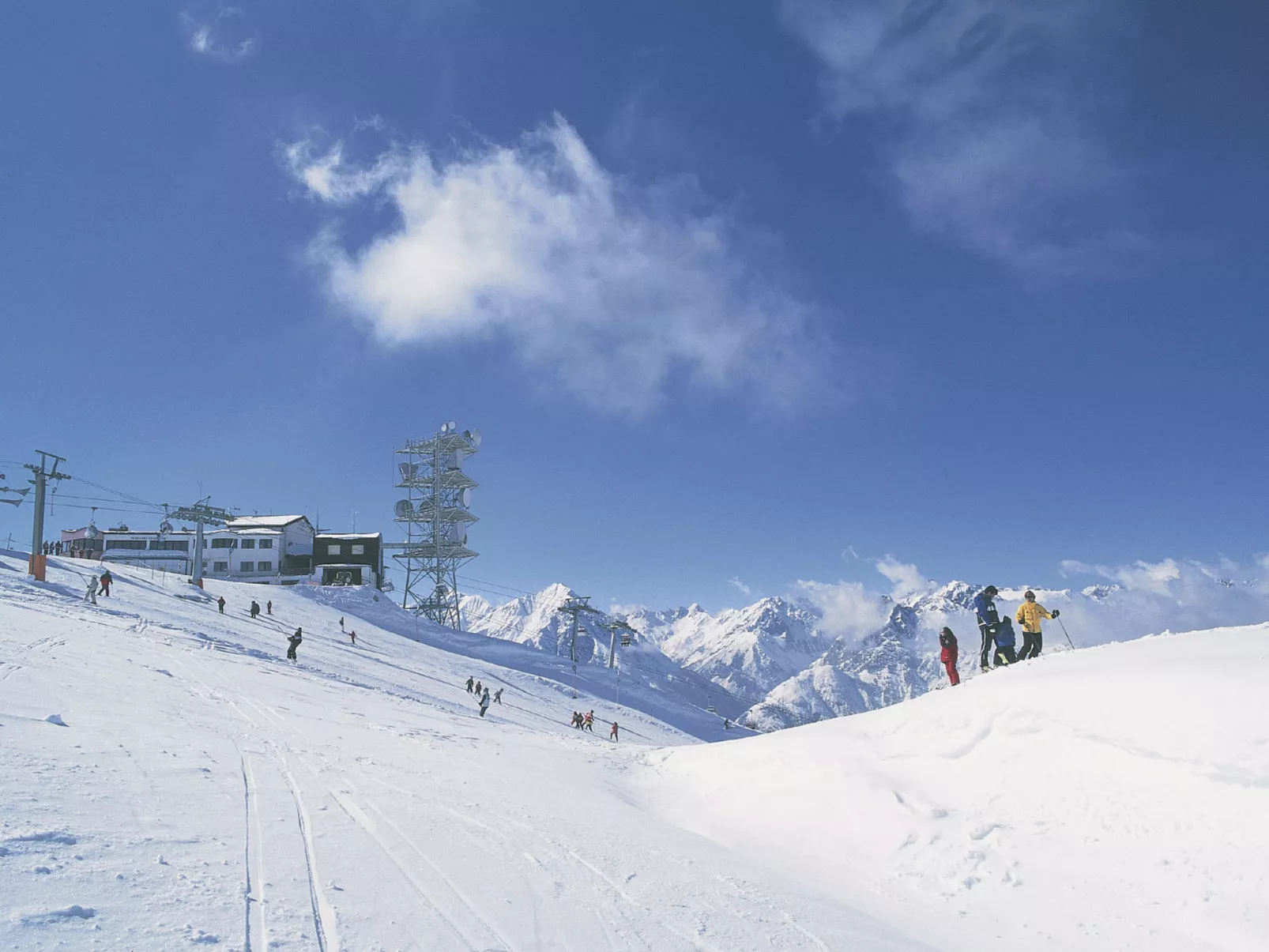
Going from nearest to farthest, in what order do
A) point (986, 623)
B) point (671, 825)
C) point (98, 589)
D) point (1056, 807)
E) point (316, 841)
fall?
1. point (316, 841)
2. point (1056, 807)
3. point (671, 825)
4. point (986, 623)
5. point (98, 589)

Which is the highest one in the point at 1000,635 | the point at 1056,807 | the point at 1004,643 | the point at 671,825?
the point at 1000,635

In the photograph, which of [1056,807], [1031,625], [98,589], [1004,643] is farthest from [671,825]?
[98,589]

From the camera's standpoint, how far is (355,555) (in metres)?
82.8

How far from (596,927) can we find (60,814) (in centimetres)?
449

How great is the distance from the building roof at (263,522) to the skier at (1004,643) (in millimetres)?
83113

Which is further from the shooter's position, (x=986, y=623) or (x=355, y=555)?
(x=355, y=555)

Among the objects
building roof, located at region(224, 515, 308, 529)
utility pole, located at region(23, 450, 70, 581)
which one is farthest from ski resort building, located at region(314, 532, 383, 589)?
utility pole, located at region(23, 450, 70, 581)

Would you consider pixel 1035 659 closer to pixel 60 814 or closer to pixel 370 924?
pixel 370 924

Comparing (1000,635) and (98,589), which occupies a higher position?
(1000,635)

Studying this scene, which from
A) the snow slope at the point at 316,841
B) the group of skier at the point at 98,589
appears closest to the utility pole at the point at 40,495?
the group of skier at the point at 98,589

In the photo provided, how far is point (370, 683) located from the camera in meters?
28.6

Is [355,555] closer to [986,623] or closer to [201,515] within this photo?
[201,515]

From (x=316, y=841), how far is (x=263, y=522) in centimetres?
8910

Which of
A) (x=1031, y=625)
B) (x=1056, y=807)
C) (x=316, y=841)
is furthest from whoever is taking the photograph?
(x=1031, y=625)
